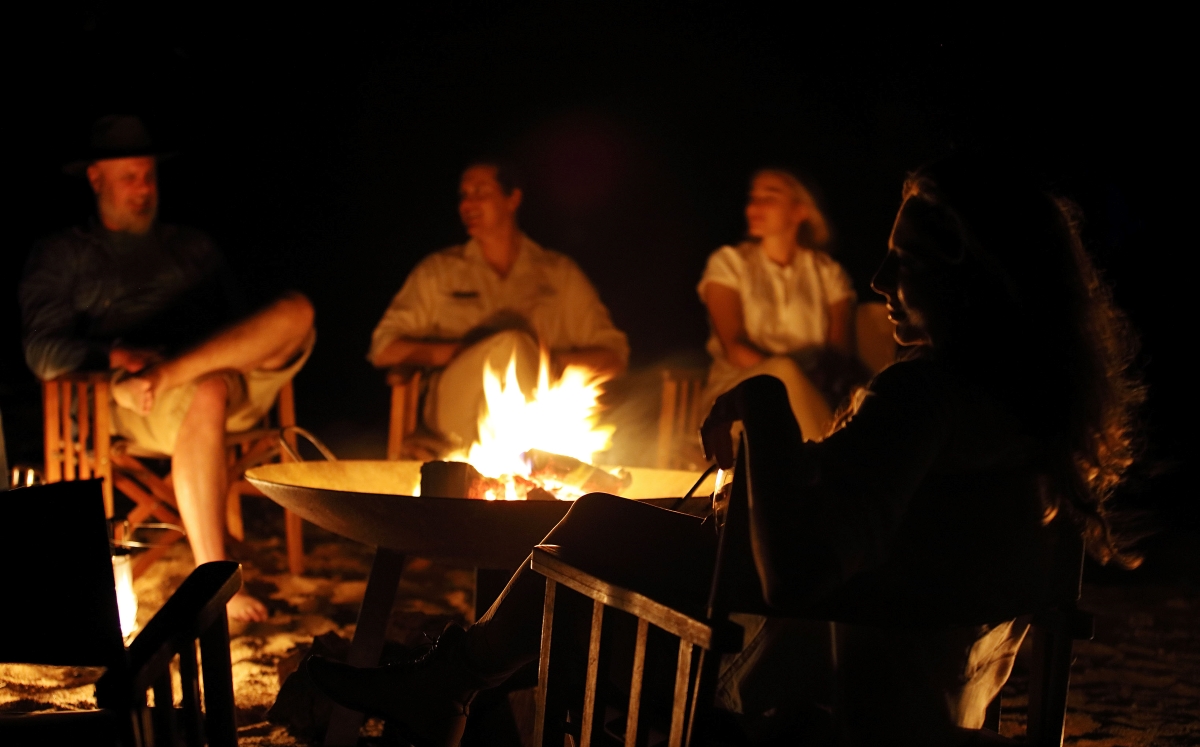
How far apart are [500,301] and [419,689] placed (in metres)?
2.72

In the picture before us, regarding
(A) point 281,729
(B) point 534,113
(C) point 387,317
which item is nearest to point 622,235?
(B) point 534,113

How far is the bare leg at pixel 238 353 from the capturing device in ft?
10.3

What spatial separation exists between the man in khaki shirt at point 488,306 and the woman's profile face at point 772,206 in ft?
2.65

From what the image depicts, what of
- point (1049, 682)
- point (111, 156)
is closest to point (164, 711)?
point (1049, 682)

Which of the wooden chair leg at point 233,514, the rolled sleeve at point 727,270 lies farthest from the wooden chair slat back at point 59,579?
the rolled sleeve at point 727,270

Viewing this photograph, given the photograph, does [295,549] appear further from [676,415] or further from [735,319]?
Answer: [735,319]

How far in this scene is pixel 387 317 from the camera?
402cm

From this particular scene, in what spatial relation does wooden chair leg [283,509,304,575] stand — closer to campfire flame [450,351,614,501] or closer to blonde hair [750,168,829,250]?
campfire flame [450,351,614,501]

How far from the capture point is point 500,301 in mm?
4164

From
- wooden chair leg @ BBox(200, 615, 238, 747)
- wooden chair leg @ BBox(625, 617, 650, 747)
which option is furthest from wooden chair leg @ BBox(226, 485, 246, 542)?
wooden chair leg @ BBox(625, 617, 650, 747)

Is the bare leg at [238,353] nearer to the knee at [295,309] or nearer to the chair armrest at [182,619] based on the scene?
the knee at [295,309]

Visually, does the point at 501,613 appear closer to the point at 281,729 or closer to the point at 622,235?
the point at 281,729

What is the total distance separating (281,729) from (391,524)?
0.68m

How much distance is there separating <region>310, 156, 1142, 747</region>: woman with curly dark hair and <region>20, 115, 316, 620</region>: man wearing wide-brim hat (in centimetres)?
229
